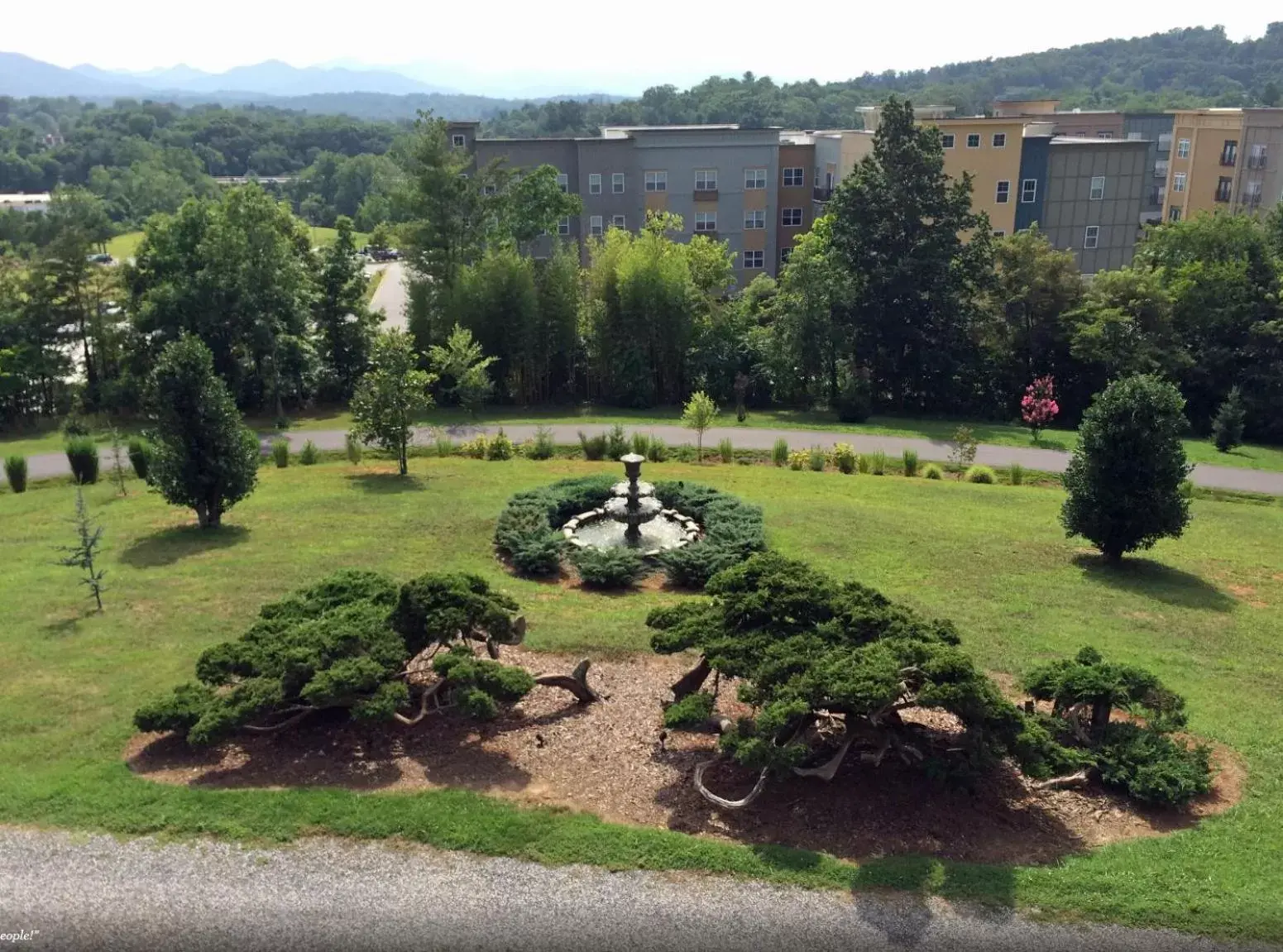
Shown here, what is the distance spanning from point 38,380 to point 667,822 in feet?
113

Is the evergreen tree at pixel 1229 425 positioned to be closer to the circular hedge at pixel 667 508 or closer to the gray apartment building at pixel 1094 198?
the circular hedge at pixel 667 508

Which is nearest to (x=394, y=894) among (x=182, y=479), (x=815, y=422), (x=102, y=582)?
(x=102, y=582)

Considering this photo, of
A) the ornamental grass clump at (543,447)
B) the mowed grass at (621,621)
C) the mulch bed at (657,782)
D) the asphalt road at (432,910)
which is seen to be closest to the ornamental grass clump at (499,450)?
the ornamental grass clump at (543,447)

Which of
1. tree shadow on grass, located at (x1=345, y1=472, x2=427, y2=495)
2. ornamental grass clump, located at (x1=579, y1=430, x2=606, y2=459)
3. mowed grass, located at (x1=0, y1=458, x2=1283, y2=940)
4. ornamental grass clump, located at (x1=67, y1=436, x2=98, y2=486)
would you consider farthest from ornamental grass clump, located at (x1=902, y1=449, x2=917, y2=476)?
ornamental grass clump, located at (x1=67, y1=436, x2=98, y2=486)

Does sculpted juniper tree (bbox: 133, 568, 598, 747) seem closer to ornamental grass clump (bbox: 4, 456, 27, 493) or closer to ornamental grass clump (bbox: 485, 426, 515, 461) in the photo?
ornamental grass clump (bbox: 485, 426, 515, 461)

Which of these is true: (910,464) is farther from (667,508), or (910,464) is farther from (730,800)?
(730,800)

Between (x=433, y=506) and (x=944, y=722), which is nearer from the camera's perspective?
(x=944, y=722)

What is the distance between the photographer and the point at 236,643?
12.7 meters

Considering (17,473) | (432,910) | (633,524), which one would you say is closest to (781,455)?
(633,524)

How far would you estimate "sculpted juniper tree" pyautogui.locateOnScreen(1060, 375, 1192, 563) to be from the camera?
18.2 m

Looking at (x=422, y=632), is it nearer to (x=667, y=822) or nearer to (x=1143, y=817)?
(x=667, y=822)

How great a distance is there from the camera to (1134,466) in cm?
1825

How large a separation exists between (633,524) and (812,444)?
40.9 feet

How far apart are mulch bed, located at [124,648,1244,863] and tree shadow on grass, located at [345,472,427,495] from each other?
459 inches
